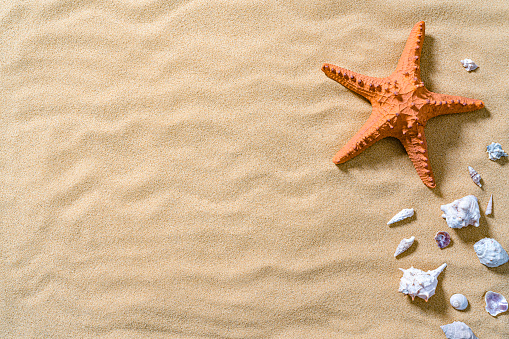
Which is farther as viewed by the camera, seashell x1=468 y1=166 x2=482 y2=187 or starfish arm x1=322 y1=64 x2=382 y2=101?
seashell x1=468 y1=166 x2=482 y2=187

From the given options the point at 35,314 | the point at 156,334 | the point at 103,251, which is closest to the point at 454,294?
Answer: the point at 156,334

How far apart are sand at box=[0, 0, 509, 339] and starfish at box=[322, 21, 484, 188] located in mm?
108

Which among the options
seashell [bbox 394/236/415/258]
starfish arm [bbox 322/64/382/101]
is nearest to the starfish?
starfish arm [bbox 322/64/382/101]

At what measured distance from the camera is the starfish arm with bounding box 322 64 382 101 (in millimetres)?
1855

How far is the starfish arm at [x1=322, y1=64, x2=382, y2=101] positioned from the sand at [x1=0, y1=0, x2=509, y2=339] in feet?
0.34

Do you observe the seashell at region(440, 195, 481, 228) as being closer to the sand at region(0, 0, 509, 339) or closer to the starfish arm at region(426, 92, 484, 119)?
the sand at region(0, 0, 509, 339)

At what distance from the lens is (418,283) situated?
184cm

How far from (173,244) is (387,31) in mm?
1957

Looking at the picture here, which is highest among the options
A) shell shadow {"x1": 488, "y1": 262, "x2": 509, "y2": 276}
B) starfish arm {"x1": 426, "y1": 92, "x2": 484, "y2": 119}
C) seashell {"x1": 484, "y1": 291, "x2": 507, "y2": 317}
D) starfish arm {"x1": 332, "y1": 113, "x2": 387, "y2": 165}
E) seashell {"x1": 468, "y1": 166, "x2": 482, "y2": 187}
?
starfish arm {"x1": 426, "y1": 92, "x2": 484, "y2": 119}

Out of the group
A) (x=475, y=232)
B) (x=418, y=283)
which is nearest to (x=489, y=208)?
(x=475, y=232)

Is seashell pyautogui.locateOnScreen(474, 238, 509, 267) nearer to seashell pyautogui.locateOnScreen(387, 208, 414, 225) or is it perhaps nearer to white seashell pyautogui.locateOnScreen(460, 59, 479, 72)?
seashell pyautogui.locateOnScreen(387, 208, 414, 225)

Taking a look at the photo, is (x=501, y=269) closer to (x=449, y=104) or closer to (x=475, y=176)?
(x=475, y=176)

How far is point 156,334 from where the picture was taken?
195cm

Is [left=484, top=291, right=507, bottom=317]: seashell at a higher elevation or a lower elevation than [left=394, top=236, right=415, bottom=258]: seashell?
lower
